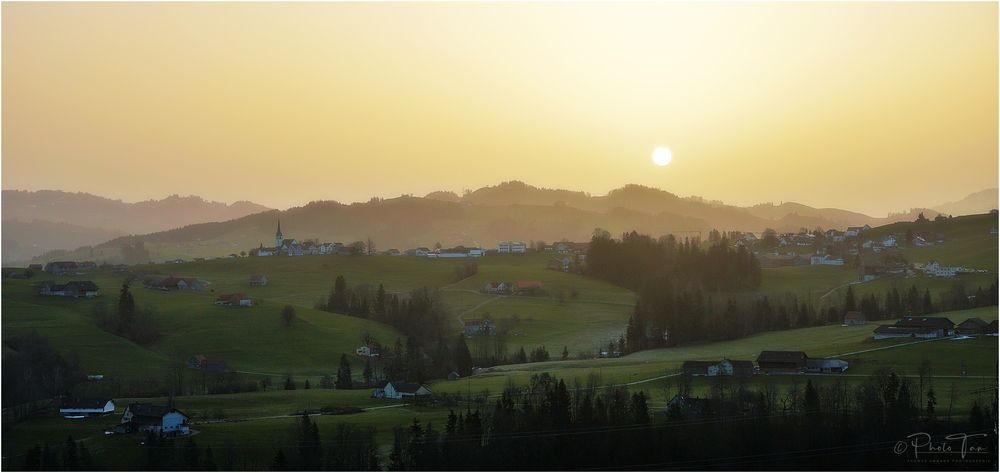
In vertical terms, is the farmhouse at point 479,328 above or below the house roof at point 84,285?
below

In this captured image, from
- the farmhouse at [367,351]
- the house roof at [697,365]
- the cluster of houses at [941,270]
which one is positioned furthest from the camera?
the cluster of houses at [941,270]

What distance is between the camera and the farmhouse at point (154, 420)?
201ft

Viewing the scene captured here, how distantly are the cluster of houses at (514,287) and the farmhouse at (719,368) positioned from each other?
2286 inches

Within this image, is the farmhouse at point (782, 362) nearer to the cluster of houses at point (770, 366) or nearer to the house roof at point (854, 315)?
the cluster of houses at point (770, 366)

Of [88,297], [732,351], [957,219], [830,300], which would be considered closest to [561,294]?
[830,300]

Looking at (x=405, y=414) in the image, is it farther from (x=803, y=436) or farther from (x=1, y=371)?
(x=1, y=371)

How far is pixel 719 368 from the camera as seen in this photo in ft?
262

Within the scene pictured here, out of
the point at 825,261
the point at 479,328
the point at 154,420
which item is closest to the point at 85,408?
the point at 154,420

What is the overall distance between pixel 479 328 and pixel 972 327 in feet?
158

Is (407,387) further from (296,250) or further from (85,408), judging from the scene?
(296,250)

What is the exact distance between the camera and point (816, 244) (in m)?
189

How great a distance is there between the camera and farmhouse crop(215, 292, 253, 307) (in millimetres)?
116500

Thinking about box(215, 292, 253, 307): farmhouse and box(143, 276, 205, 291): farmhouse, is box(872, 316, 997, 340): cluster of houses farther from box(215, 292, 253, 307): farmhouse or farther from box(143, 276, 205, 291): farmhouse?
box(143, 276, 205, 291): farmhouse

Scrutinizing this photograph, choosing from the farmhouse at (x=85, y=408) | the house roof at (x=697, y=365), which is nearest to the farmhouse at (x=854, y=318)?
the house roof at (x=697, y=365)
